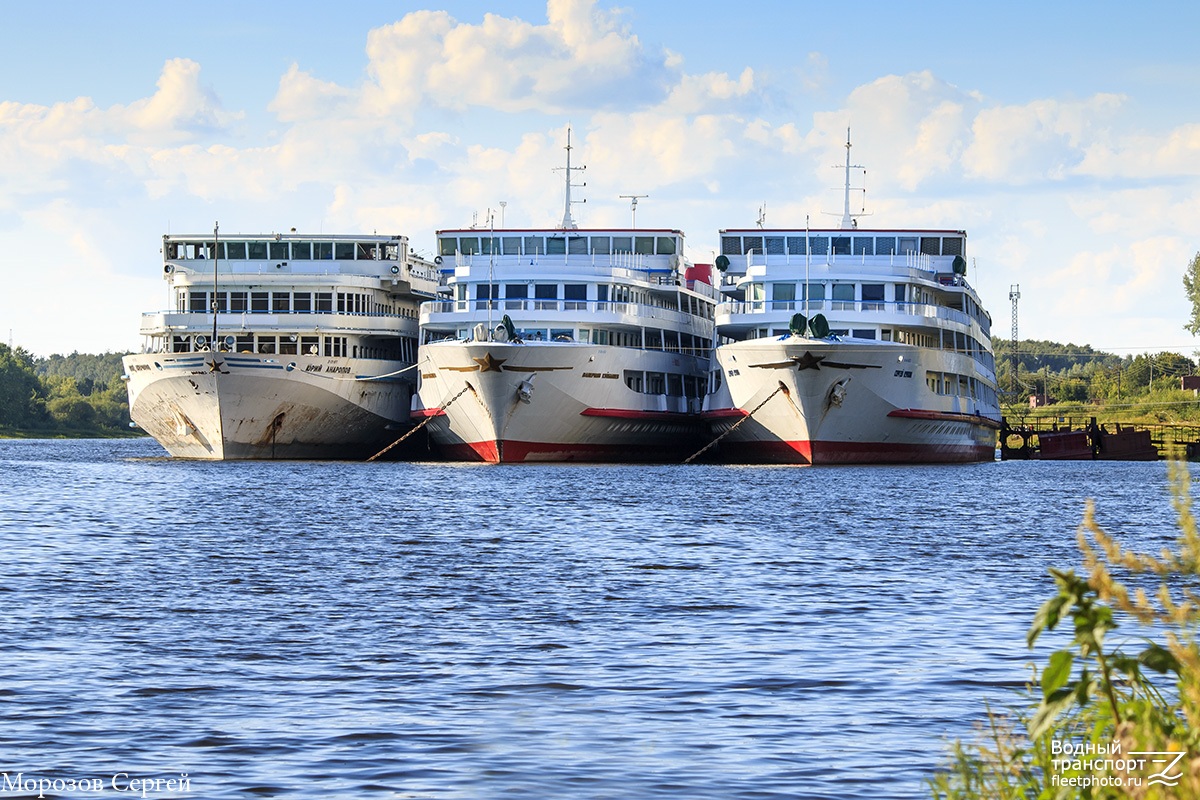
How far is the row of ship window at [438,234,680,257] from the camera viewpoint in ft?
254

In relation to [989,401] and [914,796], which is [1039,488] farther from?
[914,796]

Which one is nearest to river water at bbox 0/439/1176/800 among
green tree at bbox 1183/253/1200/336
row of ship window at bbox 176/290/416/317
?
row of ship window at bbox 176/290/416/317

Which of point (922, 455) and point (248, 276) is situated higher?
point (248, 276)

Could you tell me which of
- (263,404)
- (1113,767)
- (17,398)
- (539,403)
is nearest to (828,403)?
(539,403)

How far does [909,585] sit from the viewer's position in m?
25.2

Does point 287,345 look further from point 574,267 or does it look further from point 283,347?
point 574,267

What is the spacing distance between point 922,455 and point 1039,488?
1260 centimetres

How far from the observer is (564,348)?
65.1m

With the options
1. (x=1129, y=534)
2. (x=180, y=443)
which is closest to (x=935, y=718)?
(x=1129, y=534)

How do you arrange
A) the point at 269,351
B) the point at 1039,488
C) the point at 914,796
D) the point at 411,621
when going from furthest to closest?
1. the point at 269,351
2. the point at 1039,488
3. the point at 411,621
4. the point at 914,796

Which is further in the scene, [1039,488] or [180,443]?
[180,443]

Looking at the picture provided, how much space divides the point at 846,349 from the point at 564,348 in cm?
1067

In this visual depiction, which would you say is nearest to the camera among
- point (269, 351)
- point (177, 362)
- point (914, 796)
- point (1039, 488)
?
point (914, 796)

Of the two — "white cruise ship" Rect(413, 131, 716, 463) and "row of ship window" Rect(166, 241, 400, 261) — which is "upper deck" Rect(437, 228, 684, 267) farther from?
"row of ship window" Rect(166, 241, 400, 261)
